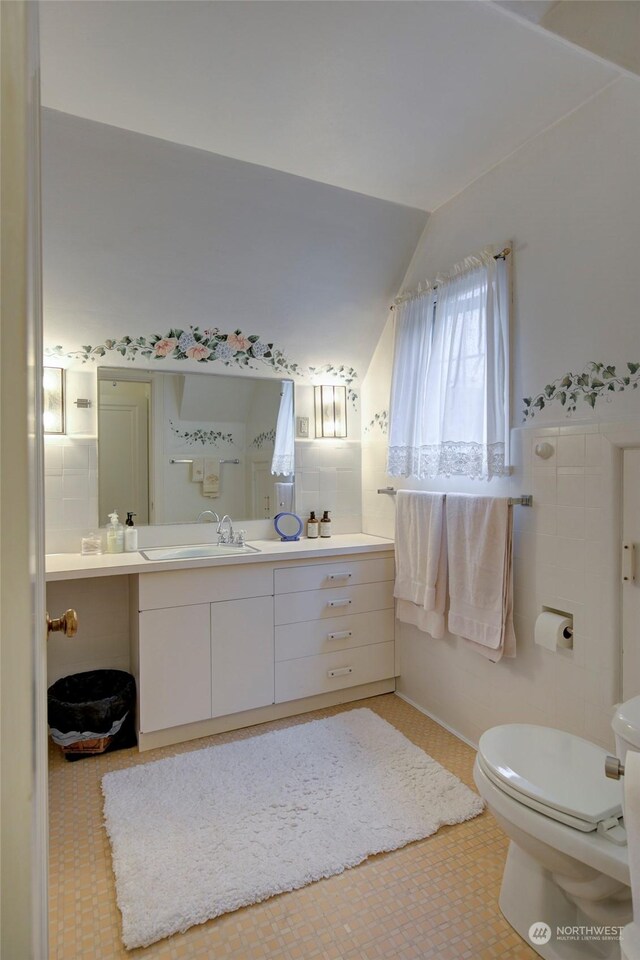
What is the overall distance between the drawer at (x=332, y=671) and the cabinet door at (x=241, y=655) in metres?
0.09

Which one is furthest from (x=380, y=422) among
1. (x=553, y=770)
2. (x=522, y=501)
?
(x=553, y=770)

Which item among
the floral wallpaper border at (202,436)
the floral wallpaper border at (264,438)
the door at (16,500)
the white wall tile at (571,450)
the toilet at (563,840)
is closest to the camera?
the door at (16,500)

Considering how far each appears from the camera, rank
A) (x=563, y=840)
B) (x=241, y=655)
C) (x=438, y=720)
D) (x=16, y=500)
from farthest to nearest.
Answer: (x=438, y=720), (x=241, y=655), (x=563, y=840), (x=16, y=500)

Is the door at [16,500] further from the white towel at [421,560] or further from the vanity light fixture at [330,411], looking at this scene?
the vanity light fixture at [330,411]

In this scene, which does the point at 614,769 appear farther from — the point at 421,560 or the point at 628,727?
the point at 421,560

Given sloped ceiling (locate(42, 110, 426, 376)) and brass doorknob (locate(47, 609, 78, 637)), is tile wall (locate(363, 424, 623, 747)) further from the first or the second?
brass doorknob (locate(47, 609, 78, 637))

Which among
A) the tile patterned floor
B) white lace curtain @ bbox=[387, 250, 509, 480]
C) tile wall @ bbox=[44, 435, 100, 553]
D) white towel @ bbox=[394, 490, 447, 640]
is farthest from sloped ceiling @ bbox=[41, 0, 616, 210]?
the tile patterned floor

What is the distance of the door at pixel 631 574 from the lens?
5.50 feet

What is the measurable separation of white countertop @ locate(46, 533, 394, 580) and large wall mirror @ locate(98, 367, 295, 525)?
0.90 feet

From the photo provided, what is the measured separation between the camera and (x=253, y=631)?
250 cm

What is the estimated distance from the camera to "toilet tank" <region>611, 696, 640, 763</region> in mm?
1145

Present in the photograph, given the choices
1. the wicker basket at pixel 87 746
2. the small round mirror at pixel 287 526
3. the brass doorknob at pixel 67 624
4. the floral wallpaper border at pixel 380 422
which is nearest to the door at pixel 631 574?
the floral wallpaper border at pixel 380 422

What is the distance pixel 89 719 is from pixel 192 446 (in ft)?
4.69

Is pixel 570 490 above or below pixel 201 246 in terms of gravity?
below
